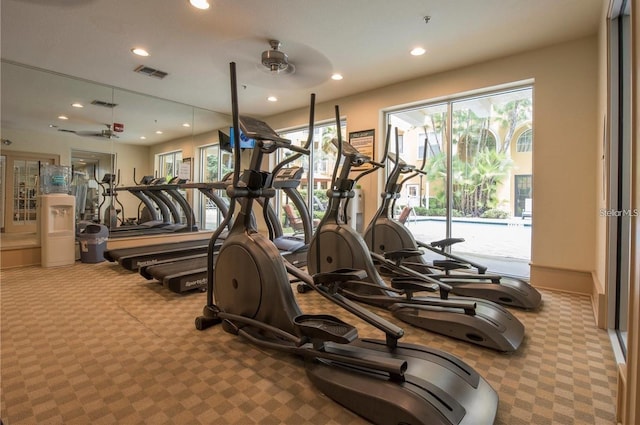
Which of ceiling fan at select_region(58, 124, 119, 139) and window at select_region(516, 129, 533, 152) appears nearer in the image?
window at select_region(516, 129, 533, 152)

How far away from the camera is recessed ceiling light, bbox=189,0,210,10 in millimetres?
2992

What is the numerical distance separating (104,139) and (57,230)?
1.91 meters

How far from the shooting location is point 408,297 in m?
2.59

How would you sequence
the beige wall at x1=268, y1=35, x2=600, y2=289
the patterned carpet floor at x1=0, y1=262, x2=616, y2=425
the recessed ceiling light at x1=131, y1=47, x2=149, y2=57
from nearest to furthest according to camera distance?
the patterned carpet floor at x1=0, y1=262, x2=616, y2=425, the beige wall at x1=268, y1=35, x2=600, y2=289, the recessed ceiling light at x1=131, y1=47, x2=149, y2=57

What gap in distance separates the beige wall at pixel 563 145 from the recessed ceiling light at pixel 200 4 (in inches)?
145

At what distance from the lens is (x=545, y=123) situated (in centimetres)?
378

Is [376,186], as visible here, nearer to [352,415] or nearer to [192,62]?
[192,62]

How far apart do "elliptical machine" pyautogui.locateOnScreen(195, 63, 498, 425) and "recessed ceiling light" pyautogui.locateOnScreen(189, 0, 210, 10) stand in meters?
1.44

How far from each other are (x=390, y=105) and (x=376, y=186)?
1.38 m

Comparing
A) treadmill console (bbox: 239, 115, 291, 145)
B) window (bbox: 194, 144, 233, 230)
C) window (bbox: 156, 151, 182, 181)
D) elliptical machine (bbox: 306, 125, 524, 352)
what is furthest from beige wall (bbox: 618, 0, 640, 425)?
window (bbox: 156, 151, 182, 181)

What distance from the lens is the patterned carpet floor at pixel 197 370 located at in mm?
1499

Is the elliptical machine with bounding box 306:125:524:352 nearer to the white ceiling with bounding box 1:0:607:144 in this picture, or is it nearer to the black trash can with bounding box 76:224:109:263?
the white ceiling with bounding box 1:0:607:144

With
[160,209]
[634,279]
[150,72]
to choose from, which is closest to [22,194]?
[160,209]

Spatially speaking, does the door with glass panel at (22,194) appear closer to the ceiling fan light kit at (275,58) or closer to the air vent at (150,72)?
the air vent at (150,72)
